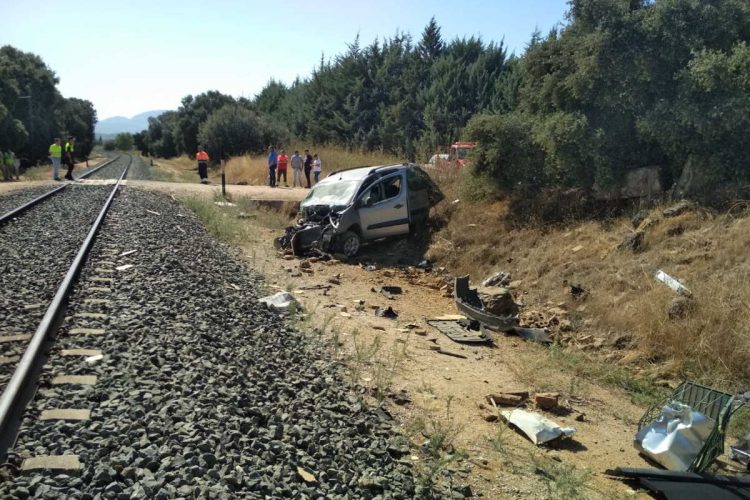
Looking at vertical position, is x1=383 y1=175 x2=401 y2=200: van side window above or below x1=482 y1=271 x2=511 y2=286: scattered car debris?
above

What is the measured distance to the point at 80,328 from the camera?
5551mm

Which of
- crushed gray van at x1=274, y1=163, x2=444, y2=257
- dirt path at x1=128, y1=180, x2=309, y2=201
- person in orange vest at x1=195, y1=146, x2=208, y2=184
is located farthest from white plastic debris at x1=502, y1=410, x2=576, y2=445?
person in orange vest at x1=195, y1=146, x2=208, y2=184

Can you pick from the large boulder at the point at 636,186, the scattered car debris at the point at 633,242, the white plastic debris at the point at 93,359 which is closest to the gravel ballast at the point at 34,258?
the white plastic debris at the point at 93,359

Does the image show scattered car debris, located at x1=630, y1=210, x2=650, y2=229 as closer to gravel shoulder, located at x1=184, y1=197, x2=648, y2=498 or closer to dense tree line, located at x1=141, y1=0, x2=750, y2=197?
dense tree line, located at x1=141, y1=0, x2=750, y2=197

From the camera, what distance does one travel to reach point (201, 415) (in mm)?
3980

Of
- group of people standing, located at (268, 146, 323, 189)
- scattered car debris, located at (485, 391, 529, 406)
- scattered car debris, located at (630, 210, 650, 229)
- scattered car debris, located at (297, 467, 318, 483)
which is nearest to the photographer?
scattered car debris, located at (297, 467, 318, 483)

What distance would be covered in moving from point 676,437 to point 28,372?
5.04 meters

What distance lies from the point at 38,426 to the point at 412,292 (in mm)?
7901

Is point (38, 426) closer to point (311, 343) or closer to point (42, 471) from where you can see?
point (42, 471)

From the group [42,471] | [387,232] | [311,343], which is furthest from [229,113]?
[42,471]

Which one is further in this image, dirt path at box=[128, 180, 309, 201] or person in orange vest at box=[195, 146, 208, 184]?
person in orange vest at box=[195, 146, 208, 184]

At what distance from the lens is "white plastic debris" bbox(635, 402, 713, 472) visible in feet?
14.6

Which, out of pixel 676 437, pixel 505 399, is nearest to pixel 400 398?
pixel 505 399

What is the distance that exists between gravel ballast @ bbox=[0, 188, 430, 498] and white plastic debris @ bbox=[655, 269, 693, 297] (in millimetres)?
5022
